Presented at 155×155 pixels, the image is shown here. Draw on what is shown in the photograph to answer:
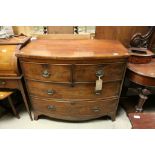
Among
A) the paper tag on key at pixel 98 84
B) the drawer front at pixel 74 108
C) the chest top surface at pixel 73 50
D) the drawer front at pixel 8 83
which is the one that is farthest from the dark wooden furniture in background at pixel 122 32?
the drawer front at pixel 8 83

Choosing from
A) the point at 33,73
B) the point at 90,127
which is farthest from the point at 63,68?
the point at 90,127

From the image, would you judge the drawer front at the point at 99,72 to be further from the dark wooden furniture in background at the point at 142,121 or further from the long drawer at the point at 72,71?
the dark wooden furniture in background at the point at 142,121

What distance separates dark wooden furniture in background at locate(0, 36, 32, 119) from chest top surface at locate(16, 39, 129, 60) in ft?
0.42

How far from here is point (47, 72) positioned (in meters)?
1.59

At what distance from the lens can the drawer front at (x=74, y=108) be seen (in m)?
1.86

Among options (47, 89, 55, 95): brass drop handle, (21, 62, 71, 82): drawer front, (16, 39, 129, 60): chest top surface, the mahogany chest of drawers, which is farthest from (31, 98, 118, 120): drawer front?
(16, 39, 129, 60): chest top surface

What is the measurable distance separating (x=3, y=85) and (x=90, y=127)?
4.28 feet

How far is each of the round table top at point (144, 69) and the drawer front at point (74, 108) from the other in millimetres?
468

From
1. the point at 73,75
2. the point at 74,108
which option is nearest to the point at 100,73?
the point at 73,75

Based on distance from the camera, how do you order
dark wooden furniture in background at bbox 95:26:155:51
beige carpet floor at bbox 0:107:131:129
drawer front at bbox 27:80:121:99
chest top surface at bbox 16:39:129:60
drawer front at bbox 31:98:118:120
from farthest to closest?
beige carpet floor at bbox 0:107:131:129 → dark wooden furniture in background at bbox 95:26:155:51 → drawer front at bbox 31:98:118:120 → drawer front at bbox 27:80:121:99 → chest top surface at bbox 16:39:129:60

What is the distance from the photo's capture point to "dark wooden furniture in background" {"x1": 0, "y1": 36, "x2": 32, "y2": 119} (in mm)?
1662

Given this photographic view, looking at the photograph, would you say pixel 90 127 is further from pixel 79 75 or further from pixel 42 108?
pixel 79 75

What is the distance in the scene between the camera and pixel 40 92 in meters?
1.80

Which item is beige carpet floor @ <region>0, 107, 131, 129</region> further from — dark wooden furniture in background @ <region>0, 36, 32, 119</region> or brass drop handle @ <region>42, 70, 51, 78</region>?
brass drop handle @ <region>42, 70, 51, 78</region>
